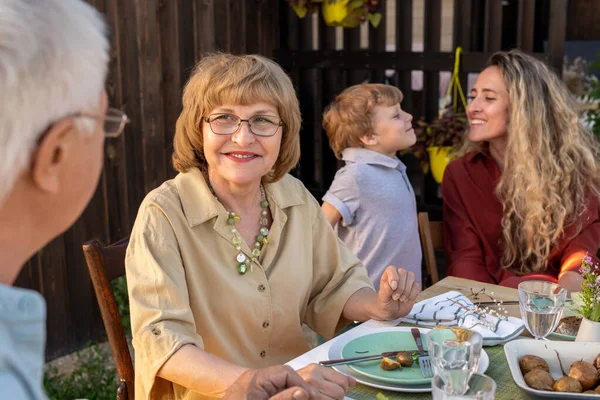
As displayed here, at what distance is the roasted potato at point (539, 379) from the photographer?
1465 mm

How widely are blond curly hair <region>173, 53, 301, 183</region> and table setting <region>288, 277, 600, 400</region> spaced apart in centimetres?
62

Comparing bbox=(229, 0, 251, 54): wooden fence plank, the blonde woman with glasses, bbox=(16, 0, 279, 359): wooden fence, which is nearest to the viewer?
the blonde woman with glasses

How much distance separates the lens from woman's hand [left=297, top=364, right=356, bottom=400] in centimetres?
149

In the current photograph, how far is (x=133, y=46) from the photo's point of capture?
4.02m

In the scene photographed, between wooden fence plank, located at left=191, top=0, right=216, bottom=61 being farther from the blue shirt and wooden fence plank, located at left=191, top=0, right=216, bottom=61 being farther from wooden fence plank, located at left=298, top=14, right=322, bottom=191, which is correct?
the blue shirt

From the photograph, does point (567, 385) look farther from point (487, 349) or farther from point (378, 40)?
point (378, 40)

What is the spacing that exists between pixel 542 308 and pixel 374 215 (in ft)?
4.18

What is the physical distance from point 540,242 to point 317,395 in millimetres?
1825

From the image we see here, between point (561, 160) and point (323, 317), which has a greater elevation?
point (561, 160)

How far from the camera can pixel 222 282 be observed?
2.00 metres

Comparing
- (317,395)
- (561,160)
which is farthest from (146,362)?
(561,160)

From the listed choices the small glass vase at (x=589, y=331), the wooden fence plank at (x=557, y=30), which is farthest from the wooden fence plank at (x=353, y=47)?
the small glass vase at (x=589, y=331)

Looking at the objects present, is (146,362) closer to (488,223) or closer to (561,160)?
(488,223)

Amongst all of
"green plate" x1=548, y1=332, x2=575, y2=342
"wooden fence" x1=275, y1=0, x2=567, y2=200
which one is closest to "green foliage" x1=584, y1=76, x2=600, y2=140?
"wooden fence" x1=275, y1=0, x2=567, y2=200
